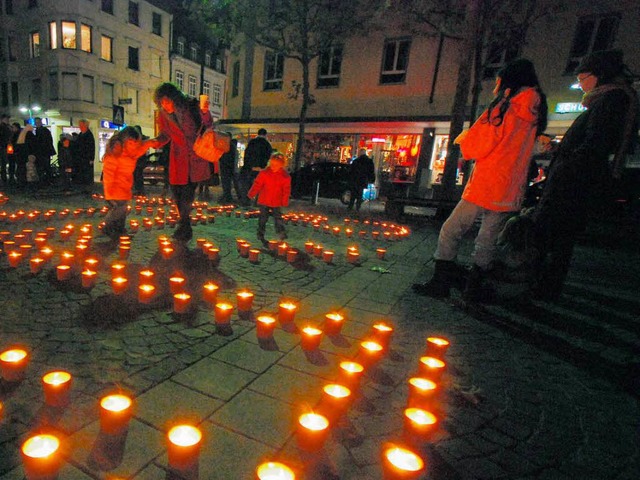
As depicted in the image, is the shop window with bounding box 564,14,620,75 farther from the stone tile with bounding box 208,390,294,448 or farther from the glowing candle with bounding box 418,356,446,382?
the stone tile with bounding box 208,390,294,448

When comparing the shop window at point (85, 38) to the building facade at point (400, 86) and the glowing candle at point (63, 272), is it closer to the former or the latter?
the building facade at point (400, 86)

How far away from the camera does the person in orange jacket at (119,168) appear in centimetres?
545

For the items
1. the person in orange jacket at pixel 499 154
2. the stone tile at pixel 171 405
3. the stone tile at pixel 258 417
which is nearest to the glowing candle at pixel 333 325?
the stone tile at pixel 258 417

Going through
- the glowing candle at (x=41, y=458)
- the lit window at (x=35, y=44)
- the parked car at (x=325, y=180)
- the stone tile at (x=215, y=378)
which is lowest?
the stone tile at (x=215, y=378)

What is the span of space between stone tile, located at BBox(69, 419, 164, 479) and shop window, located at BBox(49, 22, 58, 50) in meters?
35.6

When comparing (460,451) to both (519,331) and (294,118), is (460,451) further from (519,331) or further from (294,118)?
(294,118)

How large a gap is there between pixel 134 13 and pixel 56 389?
1540 inches

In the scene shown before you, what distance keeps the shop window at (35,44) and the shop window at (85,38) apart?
426 cm

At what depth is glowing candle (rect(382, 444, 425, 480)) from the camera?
54.0 inches

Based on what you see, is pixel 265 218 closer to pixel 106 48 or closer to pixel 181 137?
pixel 181 137

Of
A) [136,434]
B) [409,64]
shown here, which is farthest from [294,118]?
[136,434]

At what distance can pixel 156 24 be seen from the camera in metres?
34.1

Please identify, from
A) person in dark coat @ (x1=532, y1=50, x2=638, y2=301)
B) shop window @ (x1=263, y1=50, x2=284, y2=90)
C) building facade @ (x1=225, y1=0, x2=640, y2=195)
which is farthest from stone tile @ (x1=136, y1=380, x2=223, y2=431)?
shop window @ (x1=263, y1=50, x2=284, y2=90)

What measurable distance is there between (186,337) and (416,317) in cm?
202
